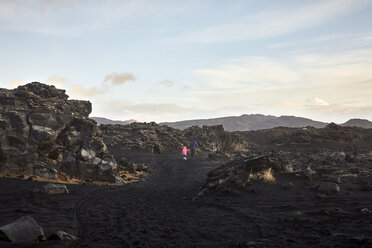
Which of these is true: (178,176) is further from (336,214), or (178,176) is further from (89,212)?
(336,214)

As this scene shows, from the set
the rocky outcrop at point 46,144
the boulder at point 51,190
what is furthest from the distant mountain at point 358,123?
the boulder at point 51,190

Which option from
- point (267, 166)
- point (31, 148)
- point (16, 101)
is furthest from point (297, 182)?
point (16, 101)

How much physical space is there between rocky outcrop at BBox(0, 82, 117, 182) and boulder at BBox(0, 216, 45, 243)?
1158 cm

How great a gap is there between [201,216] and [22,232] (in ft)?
22.2

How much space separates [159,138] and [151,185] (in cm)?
3276

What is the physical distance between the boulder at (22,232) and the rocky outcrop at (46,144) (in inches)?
456

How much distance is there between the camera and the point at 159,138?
53375 mm

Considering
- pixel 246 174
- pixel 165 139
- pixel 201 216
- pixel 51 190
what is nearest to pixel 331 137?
pixel 165 139

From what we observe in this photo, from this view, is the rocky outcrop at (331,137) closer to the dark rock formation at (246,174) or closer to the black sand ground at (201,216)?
the dark rock formation at (246,174)

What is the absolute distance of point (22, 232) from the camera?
23.9 feet

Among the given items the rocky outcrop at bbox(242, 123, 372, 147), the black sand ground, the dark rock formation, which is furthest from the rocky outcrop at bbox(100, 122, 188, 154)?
the black sand ground

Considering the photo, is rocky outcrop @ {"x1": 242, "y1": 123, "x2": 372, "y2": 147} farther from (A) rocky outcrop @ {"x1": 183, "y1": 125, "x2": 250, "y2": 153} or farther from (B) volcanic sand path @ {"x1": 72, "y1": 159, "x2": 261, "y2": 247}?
(B) volcanic sand path @ {"x1": 72, "y1": 159, "x2": 261, "y2": 247}

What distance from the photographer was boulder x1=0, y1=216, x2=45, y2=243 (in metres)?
7.02

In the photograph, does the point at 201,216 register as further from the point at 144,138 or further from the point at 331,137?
the point at 331,137
